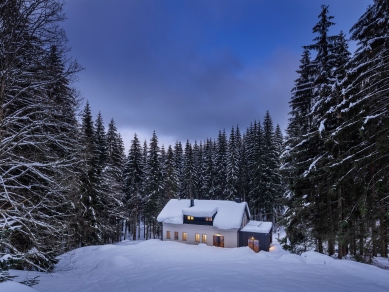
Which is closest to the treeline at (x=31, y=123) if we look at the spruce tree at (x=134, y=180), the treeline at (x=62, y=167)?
the treeline at (x=62, y=167)

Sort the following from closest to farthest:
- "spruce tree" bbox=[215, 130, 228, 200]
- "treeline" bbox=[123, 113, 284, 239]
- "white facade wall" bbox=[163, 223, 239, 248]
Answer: "white facade wall" bbox=[163, 223, 239, 248] < "treeline" bbox=[123, 113, 284, 239] < "spruce tree" bbox=[215, 130, 228, 200]

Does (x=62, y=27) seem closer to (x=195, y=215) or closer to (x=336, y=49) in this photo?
(x=336, y=49)

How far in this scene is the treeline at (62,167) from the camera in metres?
5.52

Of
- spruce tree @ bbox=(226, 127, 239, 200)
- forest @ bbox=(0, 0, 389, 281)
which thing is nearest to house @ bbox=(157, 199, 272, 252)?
forest @ bbox=(0, 0, 389, 281)

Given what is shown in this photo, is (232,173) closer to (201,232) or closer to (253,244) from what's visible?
(201,232)

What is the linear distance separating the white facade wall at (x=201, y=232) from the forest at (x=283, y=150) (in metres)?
7.68

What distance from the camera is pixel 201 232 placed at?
79.5 ft

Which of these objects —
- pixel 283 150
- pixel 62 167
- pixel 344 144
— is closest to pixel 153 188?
pixel 283 150

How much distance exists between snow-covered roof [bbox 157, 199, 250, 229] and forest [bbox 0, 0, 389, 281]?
7.08m

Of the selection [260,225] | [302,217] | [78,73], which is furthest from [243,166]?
[78,73]

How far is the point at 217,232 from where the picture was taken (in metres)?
23.4

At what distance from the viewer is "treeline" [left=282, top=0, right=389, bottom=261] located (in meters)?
8.30

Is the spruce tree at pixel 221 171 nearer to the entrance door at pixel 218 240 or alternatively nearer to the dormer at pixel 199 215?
the dormer at pixel 199 215

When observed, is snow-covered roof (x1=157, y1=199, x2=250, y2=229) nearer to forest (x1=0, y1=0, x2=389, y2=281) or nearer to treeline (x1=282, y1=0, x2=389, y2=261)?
A: forest (x1=0, y1=0, x2=389, y2=281)
